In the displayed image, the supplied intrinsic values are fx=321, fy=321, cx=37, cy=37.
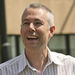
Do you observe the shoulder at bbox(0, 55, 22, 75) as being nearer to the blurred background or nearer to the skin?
the skin

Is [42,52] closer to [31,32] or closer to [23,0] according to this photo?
[31,32]

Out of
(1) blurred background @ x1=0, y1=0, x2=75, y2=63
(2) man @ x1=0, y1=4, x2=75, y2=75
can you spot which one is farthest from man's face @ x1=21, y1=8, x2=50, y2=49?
(1) blurred background @ x1=0, y1=0, x2=75, y2=63

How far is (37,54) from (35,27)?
250 millimetres

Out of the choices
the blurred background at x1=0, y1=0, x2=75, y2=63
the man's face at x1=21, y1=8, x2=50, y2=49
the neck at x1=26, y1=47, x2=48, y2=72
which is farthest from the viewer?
the blurred background at x1=0, y1=0, x2=75, y2=63

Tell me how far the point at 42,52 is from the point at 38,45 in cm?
13

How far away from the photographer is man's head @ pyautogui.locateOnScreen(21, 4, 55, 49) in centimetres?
269


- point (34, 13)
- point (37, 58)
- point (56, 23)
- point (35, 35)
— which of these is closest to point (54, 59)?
point (37, 58)

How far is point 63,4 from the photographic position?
36.7ft

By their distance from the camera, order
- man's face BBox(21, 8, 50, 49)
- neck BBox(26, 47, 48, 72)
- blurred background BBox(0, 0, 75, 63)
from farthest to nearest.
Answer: blurred background BBox(0, 0, 75, 63) < neck BBox(26, 47, 48, 72) < man's face BBox(21, 8, 50, 49)

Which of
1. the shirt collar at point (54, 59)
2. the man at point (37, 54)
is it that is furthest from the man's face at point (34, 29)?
the shirt collar at point (54, 59)

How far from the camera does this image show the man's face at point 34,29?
2.69 meters

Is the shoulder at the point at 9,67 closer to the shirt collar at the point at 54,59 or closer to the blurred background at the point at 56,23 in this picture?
the shirt collar at the point at 54,59

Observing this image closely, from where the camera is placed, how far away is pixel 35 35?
8.84ft

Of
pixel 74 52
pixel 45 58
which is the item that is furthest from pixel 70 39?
pixel 45 58
